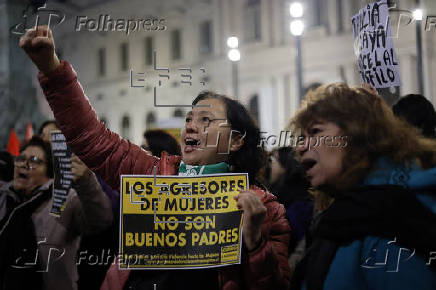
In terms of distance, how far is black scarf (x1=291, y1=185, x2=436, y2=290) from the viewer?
4.40ft

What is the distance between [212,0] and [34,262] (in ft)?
58.3

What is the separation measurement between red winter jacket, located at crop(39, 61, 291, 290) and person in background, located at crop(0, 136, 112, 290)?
87cm

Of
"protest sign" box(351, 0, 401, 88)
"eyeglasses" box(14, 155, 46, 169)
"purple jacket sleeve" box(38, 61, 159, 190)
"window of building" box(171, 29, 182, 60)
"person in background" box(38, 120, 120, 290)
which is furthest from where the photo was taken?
"window of building" box(171, 29, 182, 60)

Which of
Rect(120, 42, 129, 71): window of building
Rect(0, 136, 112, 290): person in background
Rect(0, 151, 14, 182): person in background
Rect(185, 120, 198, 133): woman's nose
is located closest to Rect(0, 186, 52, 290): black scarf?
Rect(0, 136, 112, 290): person in background

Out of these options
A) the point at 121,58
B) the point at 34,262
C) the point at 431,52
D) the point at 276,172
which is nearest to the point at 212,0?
the point at 121,58

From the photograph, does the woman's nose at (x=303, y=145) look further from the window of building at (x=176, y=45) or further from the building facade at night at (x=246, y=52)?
the window of building at (x=176, y=45)

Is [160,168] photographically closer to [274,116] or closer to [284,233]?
[284,233]

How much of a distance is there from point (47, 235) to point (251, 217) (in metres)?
1.78

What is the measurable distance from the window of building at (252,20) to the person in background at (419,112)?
59.4 feet

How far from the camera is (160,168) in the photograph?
74.5 inches

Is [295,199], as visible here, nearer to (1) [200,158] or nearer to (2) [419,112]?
(2) [419,112]

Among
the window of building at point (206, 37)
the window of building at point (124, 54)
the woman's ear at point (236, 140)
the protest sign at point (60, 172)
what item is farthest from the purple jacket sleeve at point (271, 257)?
the window of building at point (206, 37)

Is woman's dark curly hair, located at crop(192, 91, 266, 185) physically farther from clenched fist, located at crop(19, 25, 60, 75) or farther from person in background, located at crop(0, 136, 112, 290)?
person in background, located at crop(0, 136, 112, 290)

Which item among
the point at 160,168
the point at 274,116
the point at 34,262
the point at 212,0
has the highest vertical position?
the point at 212,0
